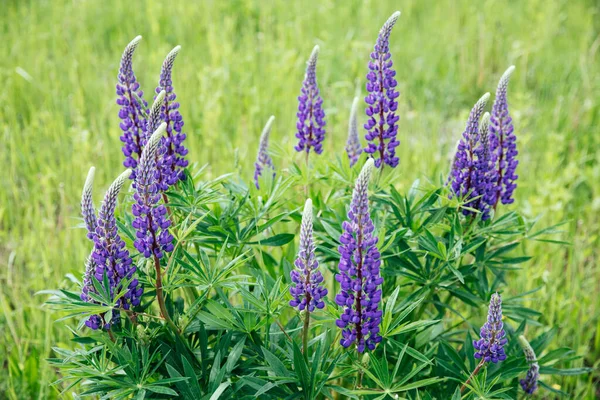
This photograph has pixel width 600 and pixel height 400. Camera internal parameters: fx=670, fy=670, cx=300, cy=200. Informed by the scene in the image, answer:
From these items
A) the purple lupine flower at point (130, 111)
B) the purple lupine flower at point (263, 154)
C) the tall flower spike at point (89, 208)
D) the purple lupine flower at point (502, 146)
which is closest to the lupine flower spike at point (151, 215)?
the tall flower spike at point (89, 208)

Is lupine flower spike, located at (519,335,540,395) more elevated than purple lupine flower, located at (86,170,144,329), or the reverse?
purple lupine flower, located at (86,170,144,329)

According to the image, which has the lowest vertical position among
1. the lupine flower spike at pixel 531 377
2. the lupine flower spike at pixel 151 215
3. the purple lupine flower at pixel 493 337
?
the lupine flower spike at pixel 531 377

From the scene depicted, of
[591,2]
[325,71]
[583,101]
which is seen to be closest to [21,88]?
[325,71]

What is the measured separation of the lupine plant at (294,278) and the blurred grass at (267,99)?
657mm

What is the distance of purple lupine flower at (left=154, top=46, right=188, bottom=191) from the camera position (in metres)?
2.14

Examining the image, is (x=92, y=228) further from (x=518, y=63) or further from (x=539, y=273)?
(x=518, y=63)

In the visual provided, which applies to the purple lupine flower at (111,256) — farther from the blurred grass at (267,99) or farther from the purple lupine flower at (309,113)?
the blurred grass at (267,99)

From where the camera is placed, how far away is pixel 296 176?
2.45 metres

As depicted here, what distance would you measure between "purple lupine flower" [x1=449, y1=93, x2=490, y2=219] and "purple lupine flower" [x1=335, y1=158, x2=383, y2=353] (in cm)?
55

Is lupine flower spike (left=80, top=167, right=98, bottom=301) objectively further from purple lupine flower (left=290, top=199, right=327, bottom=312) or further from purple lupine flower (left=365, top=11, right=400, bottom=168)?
purple lupine flower (left=365, top=11, right=400, bottom=168)

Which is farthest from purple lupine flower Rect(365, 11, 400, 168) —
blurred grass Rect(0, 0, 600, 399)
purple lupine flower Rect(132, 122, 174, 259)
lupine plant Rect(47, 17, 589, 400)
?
purple lupine flower Rect(132, 122, 174, 259)

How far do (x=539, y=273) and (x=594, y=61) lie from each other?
312 cm

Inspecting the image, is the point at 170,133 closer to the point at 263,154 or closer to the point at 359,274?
the point at 263,154

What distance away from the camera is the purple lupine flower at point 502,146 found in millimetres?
2434
